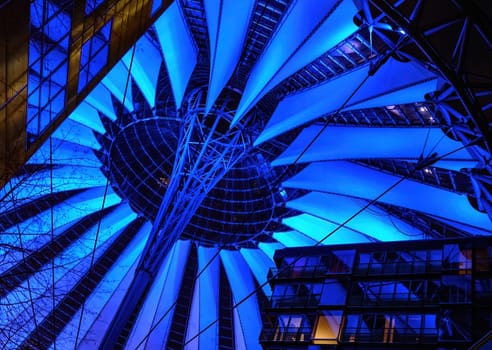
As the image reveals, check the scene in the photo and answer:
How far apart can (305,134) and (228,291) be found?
40.2ft

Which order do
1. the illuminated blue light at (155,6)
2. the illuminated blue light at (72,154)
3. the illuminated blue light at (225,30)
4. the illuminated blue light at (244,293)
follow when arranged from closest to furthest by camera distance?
the illuminated blue light at (155,6), the illuminated blue light at (225,30), the illuminated blue light at (72,154), the illuminated blue light at (244,293)

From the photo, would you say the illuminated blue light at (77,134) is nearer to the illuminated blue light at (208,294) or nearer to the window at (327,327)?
the illuminated blue light at (208,294)

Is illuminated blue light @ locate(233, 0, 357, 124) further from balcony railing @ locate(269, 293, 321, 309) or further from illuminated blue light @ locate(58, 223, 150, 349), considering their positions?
illuminated blue light @ locate(58, 223, 150, 349)

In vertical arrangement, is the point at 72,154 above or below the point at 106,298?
above

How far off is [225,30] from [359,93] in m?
5.20

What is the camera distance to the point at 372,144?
24031 millimetres

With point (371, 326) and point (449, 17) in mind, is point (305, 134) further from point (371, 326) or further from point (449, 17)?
point (449, 17)

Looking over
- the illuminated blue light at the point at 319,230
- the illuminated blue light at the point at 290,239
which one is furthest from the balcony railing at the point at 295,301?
the illuminated blue light at the point at 290,239

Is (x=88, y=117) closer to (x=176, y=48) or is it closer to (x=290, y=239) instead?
(x=176, y=48)

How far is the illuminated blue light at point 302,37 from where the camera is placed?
19922 millimetres

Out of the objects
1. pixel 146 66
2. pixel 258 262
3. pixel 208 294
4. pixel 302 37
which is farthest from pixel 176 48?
pixel 208 294

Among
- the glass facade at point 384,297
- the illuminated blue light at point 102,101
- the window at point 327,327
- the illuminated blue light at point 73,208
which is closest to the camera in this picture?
the glass facade at point 384,297

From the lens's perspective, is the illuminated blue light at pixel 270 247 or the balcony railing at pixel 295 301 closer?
the balcony railing at pixel 295 301

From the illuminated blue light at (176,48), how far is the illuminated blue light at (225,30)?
7.49ft
